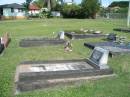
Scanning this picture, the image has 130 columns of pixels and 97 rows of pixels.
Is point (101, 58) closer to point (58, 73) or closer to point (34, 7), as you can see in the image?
point (58, 73)

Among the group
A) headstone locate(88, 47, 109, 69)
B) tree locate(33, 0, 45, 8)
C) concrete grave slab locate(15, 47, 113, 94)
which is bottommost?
concrete grave slab locate(15, 47, 113, 94)

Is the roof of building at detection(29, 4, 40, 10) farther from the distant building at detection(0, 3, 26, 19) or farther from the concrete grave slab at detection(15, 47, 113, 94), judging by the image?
the concrete grave slab at detection(15, 47, 113, 94)

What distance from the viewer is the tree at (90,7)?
175 ft

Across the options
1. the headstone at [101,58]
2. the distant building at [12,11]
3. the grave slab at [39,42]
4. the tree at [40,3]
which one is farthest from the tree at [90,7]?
the headstone at [101,58]

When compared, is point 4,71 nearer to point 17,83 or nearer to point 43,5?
point 17,83

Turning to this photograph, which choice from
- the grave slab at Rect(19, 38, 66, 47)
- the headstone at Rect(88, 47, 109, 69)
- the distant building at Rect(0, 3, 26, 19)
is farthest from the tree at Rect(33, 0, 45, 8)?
the headstone at Rect(88, 47, 109, 69)

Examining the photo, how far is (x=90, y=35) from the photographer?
18781 mm

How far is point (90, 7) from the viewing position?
53.4m

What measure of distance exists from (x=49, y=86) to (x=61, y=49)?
266 inches

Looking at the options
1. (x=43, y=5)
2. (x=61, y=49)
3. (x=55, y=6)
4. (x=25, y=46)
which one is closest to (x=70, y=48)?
(x=61, y=49)

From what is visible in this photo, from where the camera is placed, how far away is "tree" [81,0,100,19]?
53.2 m

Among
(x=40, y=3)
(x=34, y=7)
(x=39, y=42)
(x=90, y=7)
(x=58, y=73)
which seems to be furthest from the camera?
(x=34, y=7)

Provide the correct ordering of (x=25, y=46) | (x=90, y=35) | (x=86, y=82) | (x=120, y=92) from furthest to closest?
(x=90, y=35) < (x=25, y=46) < (x=86, y=82) < (x=120, y=92)

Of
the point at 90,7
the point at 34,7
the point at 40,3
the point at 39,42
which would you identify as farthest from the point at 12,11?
the point at 39,42
